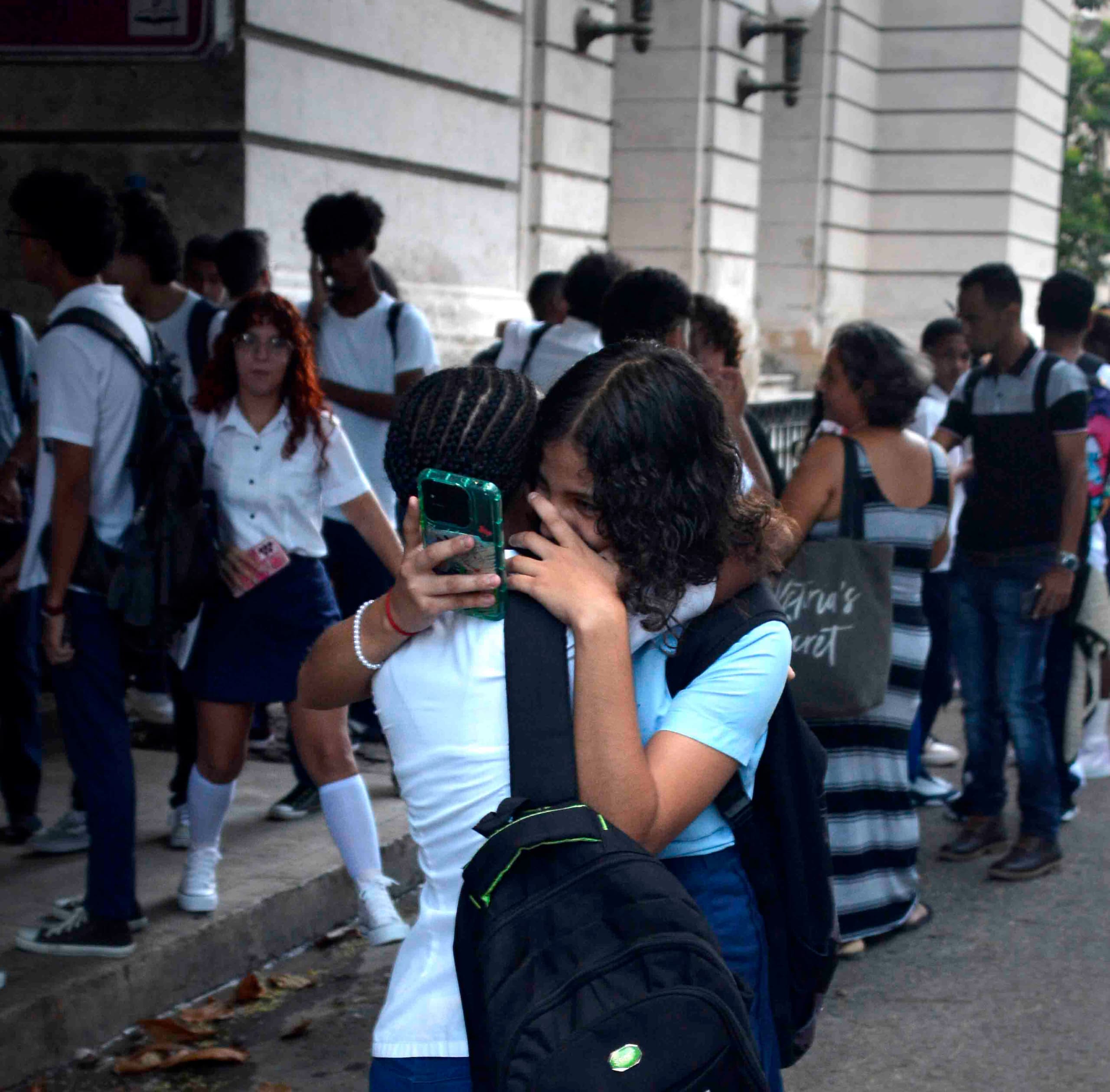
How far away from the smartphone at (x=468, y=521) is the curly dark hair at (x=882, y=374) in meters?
3.01

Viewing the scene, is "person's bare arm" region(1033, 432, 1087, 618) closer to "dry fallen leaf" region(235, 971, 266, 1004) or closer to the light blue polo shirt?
"dry fallen leaf" region(235, 971, 266, 1004)

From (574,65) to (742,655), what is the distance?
11.0m

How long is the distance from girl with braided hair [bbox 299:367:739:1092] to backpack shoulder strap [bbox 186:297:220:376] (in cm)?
426

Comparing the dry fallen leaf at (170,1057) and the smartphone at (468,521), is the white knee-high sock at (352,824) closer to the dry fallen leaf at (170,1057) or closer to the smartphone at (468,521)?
the dry fallen leaf at (170,1057)

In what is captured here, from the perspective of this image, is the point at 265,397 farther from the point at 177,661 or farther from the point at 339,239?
the point at 339,239

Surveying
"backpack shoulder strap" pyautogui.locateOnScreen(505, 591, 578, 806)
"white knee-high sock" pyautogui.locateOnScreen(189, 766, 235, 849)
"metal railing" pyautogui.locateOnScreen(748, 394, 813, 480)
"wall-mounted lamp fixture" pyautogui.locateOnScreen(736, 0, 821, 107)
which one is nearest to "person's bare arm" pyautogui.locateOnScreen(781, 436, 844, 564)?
"white knee-high sock" pyautogui.locateOnScreen(189, 766, 235, 849)

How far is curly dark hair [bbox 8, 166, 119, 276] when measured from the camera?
4.37 metres

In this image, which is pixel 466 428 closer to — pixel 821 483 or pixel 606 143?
pixel 821 483

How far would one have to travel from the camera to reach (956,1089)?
3.84 m

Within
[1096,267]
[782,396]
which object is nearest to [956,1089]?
[782,396]

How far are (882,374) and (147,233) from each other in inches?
103

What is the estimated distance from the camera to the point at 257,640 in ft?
14.9

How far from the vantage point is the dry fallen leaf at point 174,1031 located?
13.2ft

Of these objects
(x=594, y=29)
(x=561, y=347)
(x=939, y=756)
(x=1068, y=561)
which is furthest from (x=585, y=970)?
(x=594, y=29)
